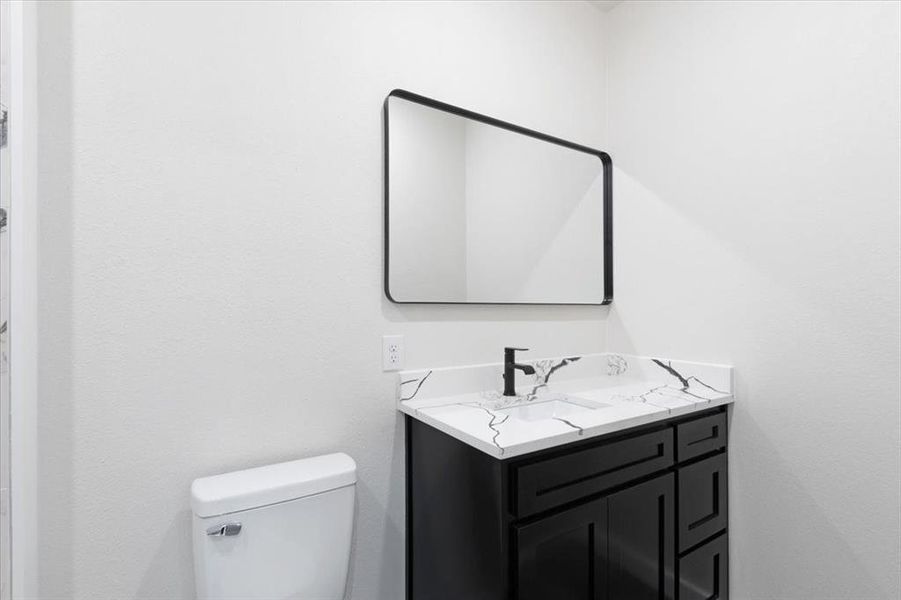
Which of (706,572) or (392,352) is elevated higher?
(392,352)

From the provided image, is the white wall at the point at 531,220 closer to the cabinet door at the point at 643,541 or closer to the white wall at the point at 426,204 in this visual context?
the white wall at the point at 426,204

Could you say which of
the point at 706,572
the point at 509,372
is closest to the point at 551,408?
the point at 509,372

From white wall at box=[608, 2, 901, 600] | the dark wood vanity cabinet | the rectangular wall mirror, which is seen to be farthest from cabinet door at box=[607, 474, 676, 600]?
the rectangular wall mirror

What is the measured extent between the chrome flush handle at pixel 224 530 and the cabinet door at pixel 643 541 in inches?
37.2

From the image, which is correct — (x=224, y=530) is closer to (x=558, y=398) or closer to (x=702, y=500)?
(x=558, y=398)

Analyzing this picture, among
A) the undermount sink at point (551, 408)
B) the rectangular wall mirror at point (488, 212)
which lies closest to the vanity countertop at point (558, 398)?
the undermount sink at point (551, 408)

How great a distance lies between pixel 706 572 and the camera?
157 centimetres

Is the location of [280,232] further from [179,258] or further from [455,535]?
[455,535]

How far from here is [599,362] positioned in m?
2.03


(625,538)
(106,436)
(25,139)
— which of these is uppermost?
(25,139)

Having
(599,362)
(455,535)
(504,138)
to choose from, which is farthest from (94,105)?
(599,362)

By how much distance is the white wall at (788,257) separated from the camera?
1354 millimetres

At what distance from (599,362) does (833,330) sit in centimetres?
82

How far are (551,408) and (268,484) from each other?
970 mm
